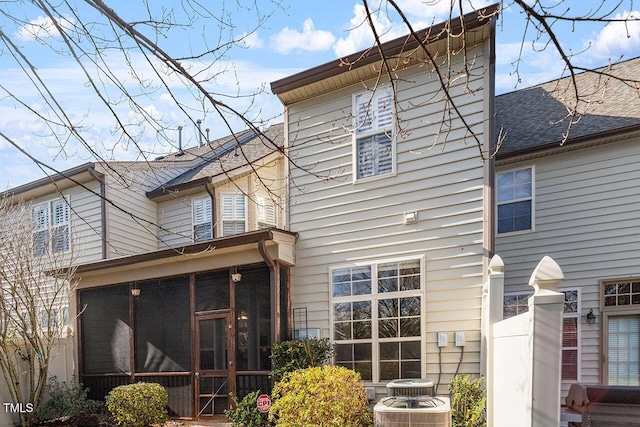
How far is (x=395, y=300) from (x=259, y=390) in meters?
2.53

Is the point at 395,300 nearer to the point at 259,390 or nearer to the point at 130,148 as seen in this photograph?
the point at 259,390

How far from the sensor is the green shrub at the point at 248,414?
6.84 metres

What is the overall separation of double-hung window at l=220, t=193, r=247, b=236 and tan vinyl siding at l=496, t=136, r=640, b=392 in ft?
19.3

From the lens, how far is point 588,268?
842cm

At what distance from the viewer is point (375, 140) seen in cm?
733

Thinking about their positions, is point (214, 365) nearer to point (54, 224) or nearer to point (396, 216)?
point (396, 216)

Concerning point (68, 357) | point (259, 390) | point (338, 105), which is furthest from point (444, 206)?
point (68, 357)

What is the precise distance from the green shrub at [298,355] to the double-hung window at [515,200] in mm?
4531

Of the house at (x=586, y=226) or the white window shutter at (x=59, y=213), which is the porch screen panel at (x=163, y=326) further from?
the house at (x=586, y=226)

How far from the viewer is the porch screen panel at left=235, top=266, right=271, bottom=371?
761 centimetres

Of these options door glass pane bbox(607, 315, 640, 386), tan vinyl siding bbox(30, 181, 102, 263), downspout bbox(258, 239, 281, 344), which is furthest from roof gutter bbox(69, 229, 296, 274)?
door glass pane bbox(607, 315, 640, 386)

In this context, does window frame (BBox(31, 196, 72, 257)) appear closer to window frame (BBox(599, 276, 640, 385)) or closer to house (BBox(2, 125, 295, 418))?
house (BBox(2, 125, 295, 418))

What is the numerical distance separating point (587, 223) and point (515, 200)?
133cm

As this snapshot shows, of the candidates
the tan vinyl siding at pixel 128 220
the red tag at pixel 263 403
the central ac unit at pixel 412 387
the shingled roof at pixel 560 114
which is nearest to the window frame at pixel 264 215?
the tan vinyl siding at pixel 128 220
